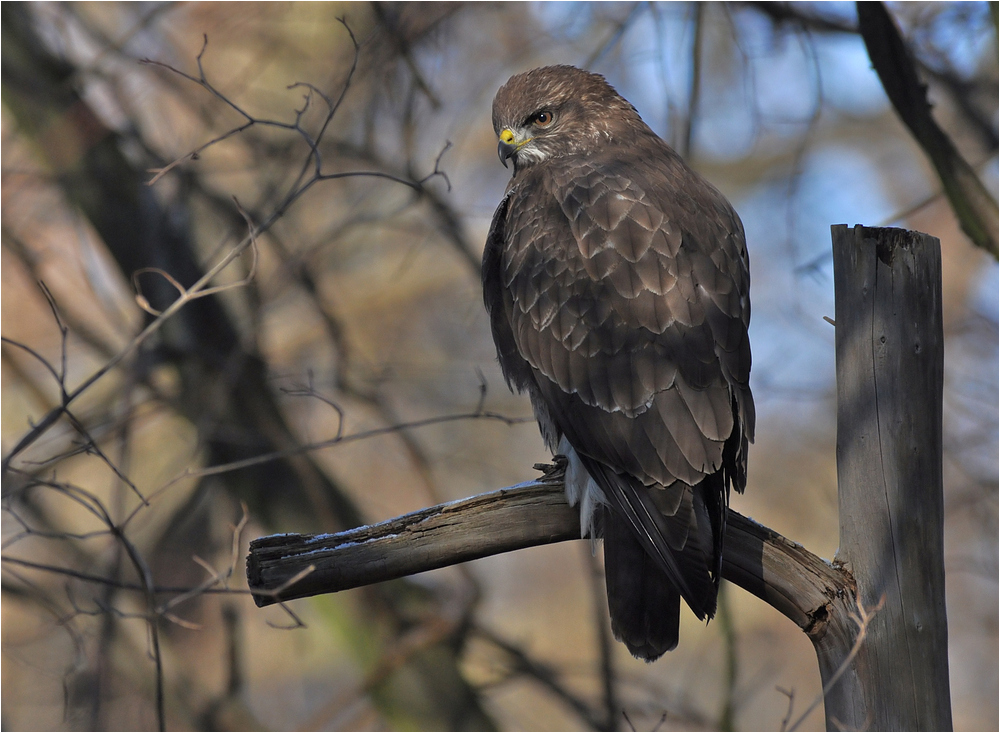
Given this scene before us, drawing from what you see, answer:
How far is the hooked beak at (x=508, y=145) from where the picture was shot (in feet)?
10.9

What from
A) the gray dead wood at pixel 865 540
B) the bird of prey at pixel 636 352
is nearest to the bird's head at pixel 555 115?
the bird of prey at pixel 636 352

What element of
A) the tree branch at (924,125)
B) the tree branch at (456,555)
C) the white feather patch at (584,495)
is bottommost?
the tree branch at (456,555)

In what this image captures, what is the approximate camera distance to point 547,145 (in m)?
3.27

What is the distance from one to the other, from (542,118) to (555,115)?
2.0 inches

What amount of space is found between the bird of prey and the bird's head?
195 mm

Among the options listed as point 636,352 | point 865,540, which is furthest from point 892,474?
point 636,352

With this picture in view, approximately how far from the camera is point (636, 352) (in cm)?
247

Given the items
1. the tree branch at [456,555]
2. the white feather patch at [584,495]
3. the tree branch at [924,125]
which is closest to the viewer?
the tree branch at [456,555]

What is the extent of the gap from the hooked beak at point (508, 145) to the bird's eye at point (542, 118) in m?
0.09

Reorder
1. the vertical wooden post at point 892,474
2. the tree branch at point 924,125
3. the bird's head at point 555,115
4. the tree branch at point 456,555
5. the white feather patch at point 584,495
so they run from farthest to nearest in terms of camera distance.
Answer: the bird's head at point 555,115, the tree branch at point 924,125, the white feather patch at point 584,495, the tree branch at point 456,555, the vertical wooden post at point 892,474

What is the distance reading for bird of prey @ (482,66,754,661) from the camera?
227cm

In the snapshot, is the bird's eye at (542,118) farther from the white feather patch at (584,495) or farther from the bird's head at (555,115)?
the white feather patch at (584,495)

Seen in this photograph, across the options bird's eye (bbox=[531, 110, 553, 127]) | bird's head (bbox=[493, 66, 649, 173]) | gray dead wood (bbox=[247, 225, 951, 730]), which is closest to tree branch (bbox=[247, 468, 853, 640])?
gray dead wood (bbox=[247, 225, 951, 730])

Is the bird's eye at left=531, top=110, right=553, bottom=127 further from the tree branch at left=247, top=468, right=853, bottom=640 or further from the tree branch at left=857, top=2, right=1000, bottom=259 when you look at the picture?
the tree branch at left=247, top=468, right=853, bottom=640
